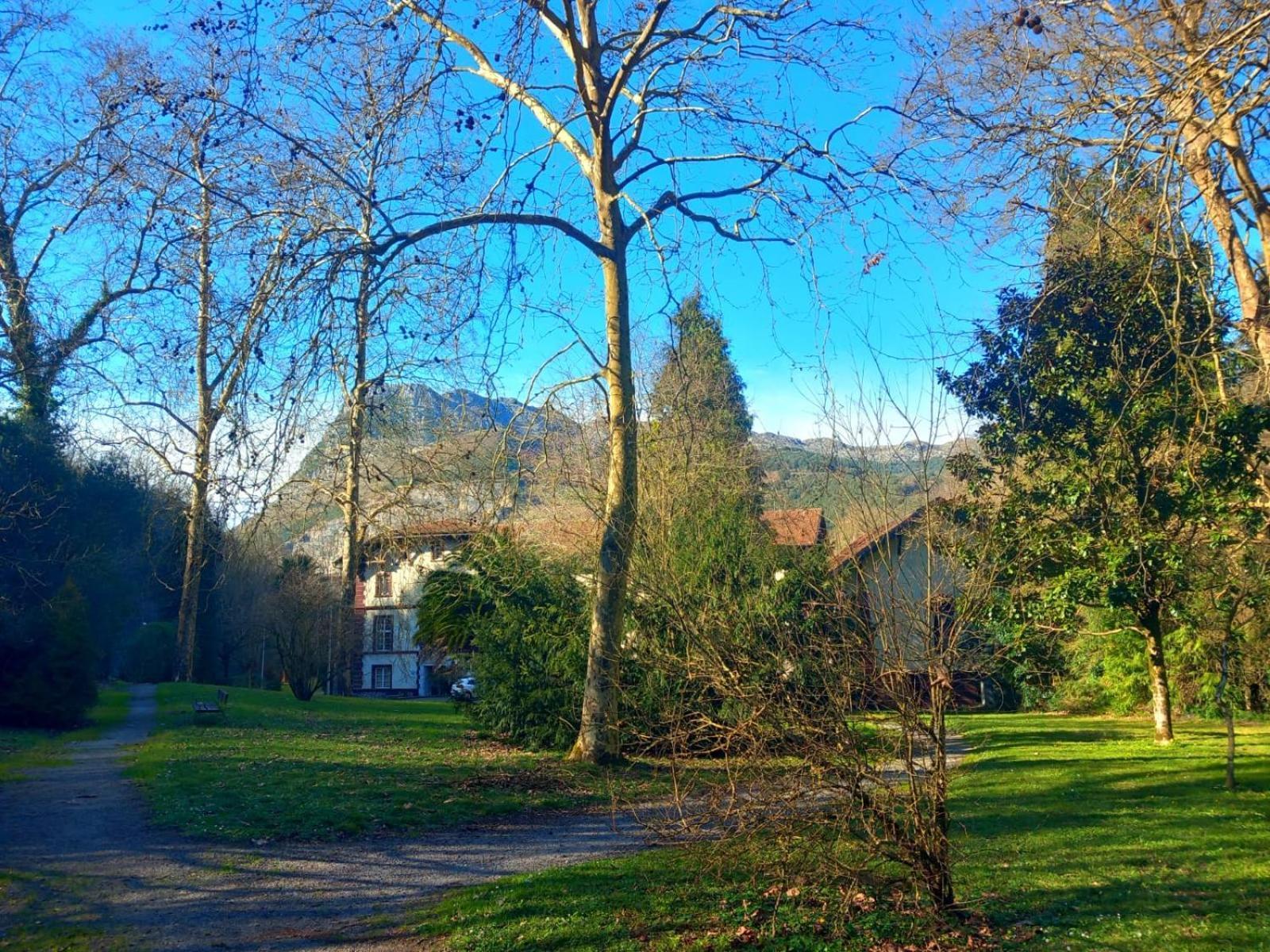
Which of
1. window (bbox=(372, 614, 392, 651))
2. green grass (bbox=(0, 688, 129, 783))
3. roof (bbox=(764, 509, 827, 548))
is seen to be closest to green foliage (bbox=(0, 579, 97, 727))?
green grass (bbox=(0, 688, 129, 783))

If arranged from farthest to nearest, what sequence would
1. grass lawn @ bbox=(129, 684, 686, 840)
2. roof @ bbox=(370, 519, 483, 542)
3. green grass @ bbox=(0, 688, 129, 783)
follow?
roof @ bbox=(370, 519, 483, 542), green grass @ bbox=(0, 688, 129, 783), grass lawn @ bbox=(129, 684, 686, 840)

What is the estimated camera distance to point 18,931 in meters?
6.11

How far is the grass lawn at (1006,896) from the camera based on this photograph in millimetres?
5633

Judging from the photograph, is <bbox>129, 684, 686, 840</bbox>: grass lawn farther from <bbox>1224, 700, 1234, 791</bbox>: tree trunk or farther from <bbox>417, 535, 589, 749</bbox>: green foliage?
<bbox>1224, 700, 1234, 791</bbox>: tree trunk

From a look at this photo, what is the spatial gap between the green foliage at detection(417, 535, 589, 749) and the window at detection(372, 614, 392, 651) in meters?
30.6

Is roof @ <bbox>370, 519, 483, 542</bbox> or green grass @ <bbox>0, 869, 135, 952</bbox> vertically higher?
roof @ <bbox>370, 519, 483, 542</bbox>

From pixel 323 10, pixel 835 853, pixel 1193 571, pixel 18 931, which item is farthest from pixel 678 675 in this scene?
pixel 1193 571

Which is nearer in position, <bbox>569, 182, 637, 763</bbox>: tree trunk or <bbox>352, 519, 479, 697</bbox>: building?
<bbox>569, 182, 637, 763</bbox>: tree trunk

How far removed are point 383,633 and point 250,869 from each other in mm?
39817

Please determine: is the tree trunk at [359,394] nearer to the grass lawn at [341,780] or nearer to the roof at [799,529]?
the grass lawn at [341,780]

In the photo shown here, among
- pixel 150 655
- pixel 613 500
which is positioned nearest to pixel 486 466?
pixel 613 500

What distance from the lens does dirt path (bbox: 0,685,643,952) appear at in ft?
20.5

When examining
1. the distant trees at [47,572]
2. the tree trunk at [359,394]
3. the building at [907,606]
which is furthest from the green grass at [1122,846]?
the distant trees at [47,572]

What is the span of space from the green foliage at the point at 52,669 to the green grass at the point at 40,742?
0.37m
